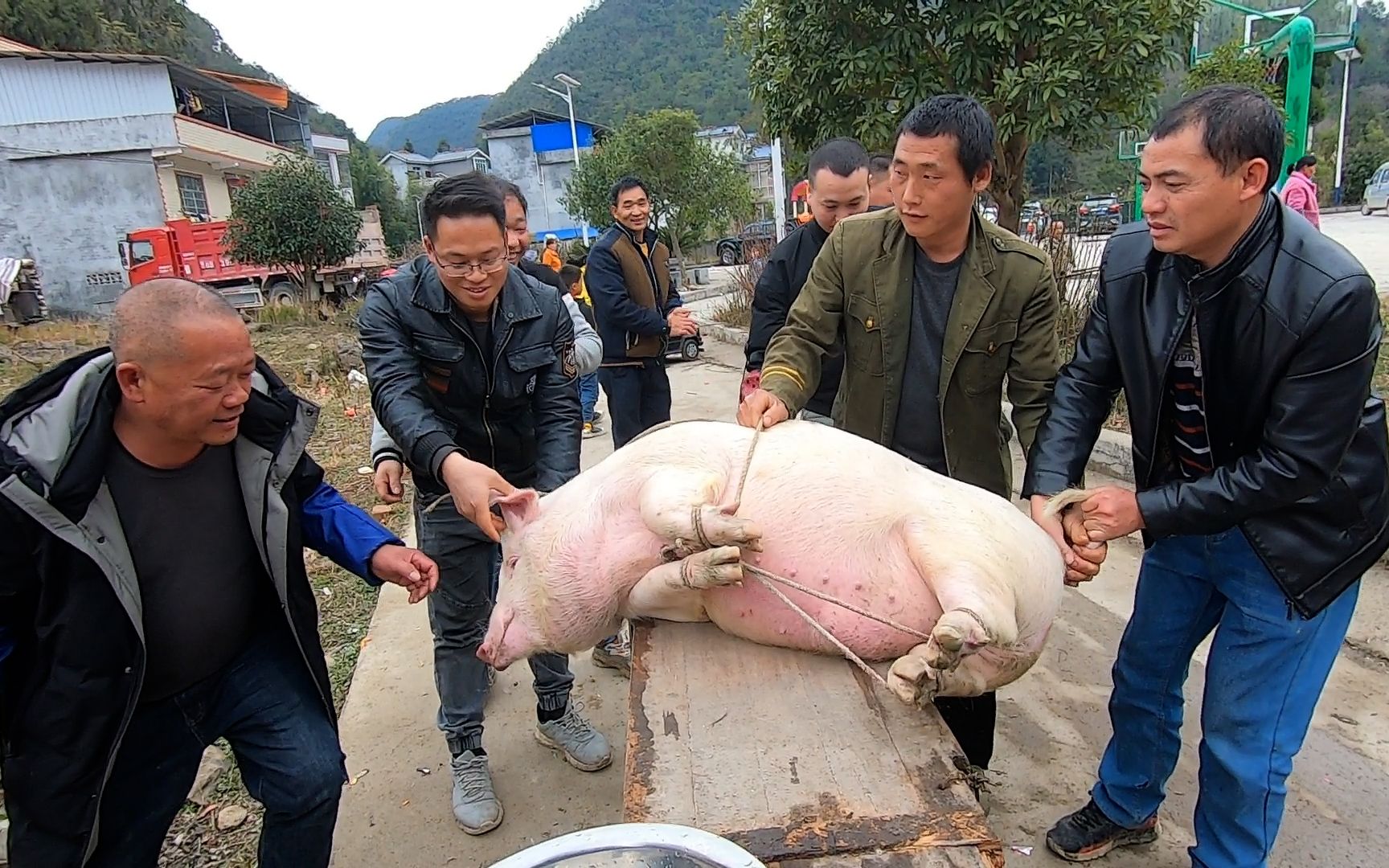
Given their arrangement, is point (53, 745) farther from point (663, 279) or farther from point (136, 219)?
point (136, 219)

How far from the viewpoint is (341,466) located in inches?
275

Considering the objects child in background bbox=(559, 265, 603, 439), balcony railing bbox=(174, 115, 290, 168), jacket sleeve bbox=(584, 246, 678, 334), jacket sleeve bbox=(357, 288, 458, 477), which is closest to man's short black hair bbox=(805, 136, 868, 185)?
jacket sleeve bbox=(584, 246, 678, 334)

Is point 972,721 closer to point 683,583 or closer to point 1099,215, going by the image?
point 683,583

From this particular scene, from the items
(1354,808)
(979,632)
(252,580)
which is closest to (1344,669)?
(1354,808)

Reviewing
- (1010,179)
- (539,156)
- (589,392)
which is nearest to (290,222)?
(589,392)

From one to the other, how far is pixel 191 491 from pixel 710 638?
1320mm

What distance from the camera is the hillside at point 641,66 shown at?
246 feet

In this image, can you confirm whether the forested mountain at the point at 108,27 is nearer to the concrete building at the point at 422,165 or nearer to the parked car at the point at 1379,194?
the concrete building at the point at 422,165

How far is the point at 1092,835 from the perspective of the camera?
2539 millimetres

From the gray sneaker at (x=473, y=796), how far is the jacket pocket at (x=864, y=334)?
6.24ft

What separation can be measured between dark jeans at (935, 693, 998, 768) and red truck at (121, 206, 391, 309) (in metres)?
18.3

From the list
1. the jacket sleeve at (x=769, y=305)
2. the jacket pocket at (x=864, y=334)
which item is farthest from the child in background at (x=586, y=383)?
the jacket pocket at (x=864, y=334)

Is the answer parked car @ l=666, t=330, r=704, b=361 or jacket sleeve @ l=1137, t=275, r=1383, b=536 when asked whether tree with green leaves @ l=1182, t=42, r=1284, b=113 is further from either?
jacket sleeve @ l=1137, t=275, r=1383, b=536

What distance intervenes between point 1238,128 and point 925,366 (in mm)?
1103
